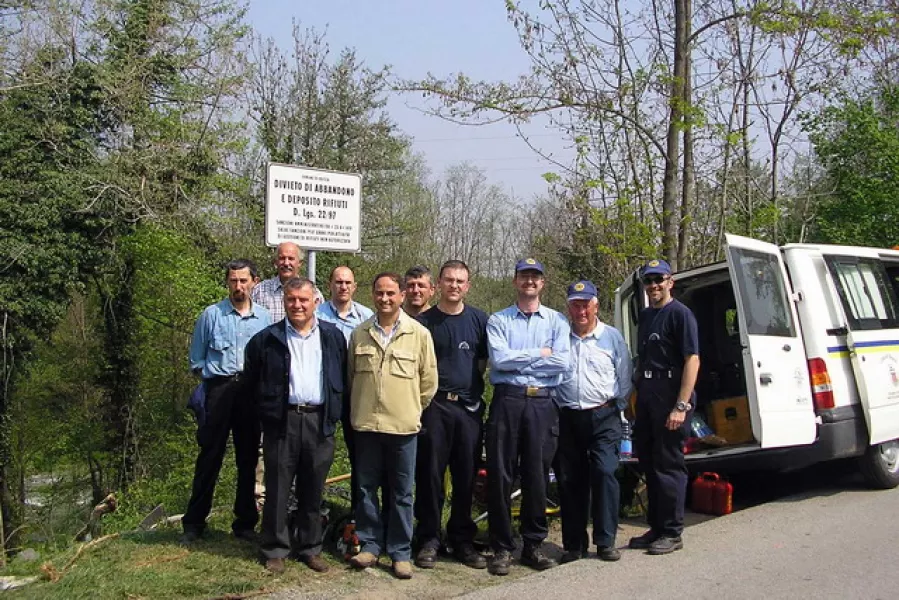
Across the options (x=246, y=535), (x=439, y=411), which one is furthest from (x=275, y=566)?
(x=439, y=411)

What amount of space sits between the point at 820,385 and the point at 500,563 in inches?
124

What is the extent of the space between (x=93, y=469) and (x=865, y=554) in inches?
885

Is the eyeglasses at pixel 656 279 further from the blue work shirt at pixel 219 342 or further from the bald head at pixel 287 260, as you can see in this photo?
the blue work shirt at pixel 219 342

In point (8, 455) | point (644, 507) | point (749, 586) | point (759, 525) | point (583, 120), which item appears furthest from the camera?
point (8, 455)

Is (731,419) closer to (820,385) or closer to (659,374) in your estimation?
(820,385)

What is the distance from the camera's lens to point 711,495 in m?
7.01

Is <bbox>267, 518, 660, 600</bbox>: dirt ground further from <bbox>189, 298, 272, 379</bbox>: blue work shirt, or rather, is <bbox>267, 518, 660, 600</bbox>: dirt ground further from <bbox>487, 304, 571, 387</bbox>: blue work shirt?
<bbox>189, 298, 272, 379</bbox>: blue work shirt

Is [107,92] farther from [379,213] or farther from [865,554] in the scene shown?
[865,554]

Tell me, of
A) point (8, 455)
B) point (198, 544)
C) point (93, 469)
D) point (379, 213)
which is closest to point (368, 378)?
point (198, 544)

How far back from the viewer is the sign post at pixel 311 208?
6.16 meters

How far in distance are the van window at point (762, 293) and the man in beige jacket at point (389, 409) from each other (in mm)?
2681

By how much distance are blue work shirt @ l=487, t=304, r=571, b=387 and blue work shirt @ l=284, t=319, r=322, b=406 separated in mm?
1114

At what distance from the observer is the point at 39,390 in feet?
76.8

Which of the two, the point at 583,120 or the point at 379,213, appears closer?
the point at 583,120
